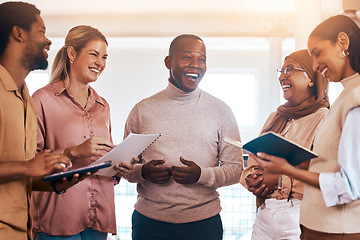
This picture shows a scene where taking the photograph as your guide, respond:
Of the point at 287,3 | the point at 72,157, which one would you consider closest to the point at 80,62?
the point at 72,157

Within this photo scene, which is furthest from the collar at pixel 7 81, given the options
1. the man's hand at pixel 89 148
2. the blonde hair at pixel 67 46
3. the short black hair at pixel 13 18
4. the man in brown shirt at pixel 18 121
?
the blonde hair at pixel 67 46

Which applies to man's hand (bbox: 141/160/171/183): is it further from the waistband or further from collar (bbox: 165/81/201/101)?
the waistband

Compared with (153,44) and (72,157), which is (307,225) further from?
(153,44)

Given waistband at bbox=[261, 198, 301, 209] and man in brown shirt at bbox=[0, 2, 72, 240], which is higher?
man in brown shirt at bbox=[0, 2, 72, 240]

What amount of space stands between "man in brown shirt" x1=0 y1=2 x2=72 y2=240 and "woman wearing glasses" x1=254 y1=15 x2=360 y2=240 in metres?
1.03

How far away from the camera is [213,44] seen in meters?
11.1

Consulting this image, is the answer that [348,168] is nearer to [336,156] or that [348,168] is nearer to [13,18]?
[336,156]

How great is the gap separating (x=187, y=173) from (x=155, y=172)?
0.63 ft

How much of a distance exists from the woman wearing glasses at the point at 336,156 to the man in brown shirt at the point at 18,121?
103cm

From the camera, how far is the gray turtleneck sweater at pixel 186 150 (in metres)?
2.49

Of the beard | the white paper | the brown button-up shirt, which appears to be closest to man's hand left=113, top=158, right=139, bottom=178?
the white paper

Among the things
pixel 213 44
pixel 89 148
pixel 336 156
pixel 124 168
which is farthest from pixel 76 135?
pixel 213 44

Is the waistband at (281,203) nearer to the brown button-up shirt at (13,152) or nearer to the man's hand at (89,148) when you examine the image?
the man's hand at (89,148)

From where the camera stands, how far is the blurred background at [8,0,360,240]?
12.8 feet
